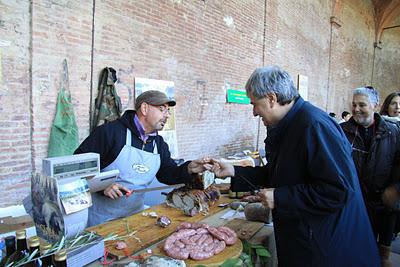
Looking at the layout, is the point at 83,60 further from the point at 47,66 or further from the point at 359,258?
the point at 359,258

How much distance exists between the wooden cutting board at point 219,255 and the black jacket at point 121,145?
915 mm

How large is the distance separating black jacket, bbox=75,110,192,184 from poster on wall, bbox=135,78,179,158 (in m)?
2.83

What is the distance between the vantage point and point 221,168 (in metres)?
2.43

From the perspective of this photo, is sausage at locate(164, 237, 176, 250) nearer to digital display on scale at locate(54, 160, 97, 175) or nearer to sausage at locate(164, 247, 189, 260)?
sausage at locate(164, 247, 189, 260)

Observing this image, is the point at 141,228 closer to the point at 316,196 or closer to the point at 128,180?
the point at 128,180

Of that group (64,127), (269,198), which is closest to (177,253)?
(269,198)

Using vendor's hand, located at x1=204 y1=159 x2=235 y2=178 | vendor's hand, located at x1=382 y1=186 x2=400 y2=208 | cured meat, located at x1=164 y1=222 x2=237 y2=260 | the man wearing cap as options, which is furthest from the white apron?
vendor's hand, located at x1=382 y1=186 x2=400 y2=208

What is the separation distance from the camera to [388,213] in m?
3.02

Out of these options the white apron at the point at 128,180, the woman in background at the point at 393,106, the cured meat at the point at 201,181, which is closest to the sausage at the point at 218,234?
the cured meat at the point at 201,181

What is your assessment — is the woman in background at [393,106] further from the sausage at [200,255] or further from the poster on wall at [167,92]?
the poster on wall at [167,92]

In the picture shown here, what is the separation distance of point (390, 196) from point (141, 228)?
2199 mm

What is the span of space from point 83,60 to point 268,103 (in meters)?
3.65

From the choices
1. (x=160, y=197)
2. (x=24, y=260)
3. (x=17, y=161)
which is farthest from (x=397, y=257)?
(x=17, y=161)

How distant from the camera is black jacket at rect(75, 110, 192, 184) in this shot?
248 cm
